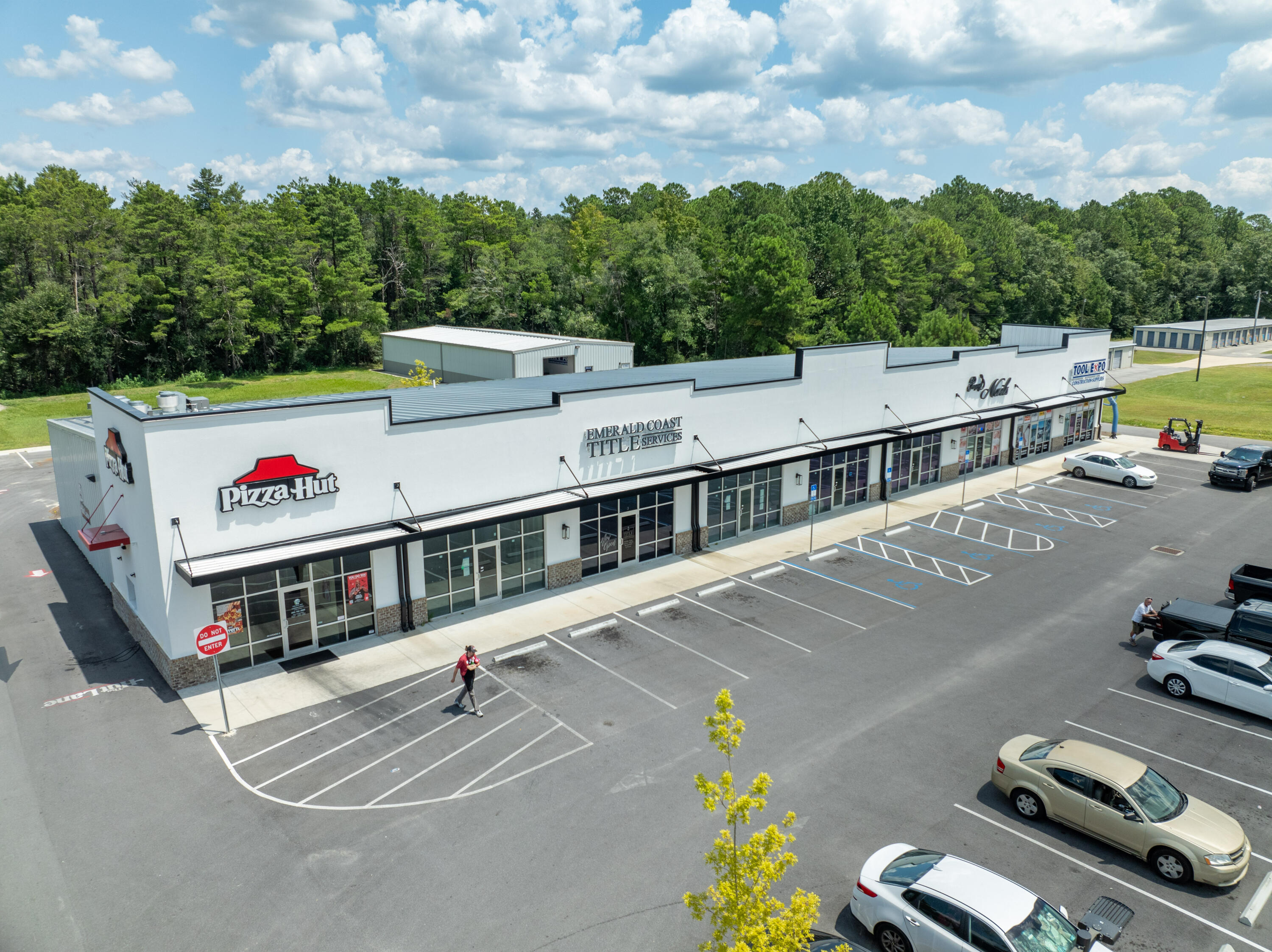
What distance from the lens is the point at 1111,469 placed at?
124 ft

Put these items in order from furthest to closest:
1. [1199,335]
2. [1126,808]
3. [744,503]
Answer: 1. [1199,335]
2. [744,503]
3. [1126,808]

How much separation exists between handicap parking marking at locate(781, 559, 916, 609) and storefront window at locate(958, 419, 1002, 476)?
15891 mm

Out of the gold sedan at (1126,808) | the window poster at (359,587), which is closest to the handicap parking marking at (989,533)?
the gold sedan at (1126,808)

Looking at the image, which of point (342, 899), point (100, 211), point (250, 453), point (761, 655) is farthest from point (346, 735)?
point (100, 211)

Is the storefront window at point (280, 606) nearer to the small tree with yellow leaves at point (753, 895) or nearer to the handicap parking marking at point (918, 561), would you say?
the small tree with yellow leaves at point (753, 895)

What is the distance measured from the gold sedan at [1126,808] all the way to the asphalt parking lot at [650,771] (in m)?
0.34

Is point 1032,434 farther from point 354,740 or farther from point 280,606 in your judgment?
point 354,740

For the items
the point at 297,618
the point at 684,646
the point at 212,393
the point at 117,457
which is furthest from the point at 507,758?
the point at 212,393

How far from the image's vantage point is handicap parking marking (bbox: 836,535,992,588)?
26562mm

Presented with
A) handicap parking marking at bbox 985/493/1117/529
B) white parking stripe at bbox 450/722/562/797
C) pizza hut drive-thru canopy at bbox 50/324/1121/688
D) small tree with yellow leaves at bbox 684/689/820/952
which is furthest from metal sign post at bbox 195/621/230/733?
handicap parking marking at bbox 985/493/1117/529

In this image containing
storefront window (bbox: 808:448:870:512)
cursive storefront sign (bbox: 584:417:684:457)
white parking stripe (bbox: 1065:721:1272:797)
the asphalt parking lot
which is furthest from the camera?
storefront window (bbox: 808:448:870:512)

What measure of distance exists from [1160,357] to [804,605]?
89.5 meters

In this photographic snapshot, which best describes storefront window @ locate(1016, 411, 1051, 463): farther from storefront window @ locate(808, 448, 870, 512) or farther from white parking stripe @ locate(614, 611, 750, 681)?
white parking stripe @ locate(614, 611, 750, 681)

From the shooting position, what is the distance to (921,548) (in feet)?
95.9
